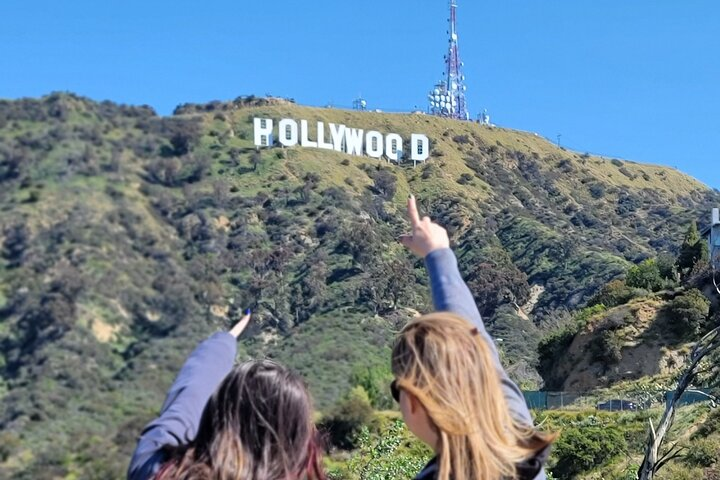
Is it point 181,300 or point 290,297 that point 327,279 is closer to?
point 290,297

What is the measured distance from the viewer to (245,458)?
1.70 meters

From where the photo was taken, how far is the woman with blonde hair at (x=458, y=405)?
1.67m

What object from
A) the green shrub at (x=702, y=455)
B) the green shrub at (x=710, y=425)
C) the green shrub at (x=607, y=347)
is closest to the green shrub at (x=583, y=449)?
the green shrub at (x=710, y=425)

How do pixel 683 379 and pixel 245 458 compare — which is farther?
pixel 683 379

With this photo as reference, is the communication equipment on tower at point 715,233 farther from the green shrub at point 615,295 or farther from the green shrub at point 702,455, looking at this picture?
the green shrub at point 702,455

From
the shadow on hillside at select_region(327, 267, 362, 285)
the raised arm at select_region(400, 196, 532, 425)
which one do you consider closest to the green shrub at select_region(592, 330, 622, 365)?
the shadow on hillside at select_region(327, 267, 362, 285)

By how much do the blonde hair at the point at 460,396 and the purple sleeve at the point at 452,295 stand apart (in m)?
0.16

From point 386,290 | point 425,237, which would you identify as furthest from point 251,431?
point 386,290

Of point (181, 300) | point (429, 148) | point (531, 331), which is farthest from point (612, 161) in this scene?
point (181, 300)

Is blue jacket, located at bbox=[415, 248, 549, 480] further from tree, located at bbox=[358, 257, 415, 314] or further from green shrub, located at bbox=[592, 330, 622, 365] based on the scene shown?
tree, located at bbox=[358, 257, 415, 314]

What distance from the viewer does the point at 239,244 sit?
205ft

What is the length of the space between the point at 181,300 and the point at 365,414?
23879mm

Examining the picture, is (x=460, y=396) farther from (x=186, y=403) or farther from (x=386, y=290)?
(x=386, y=290)

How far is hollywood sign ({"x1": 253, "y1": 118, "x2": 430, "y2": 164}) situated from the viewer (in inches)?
2857
